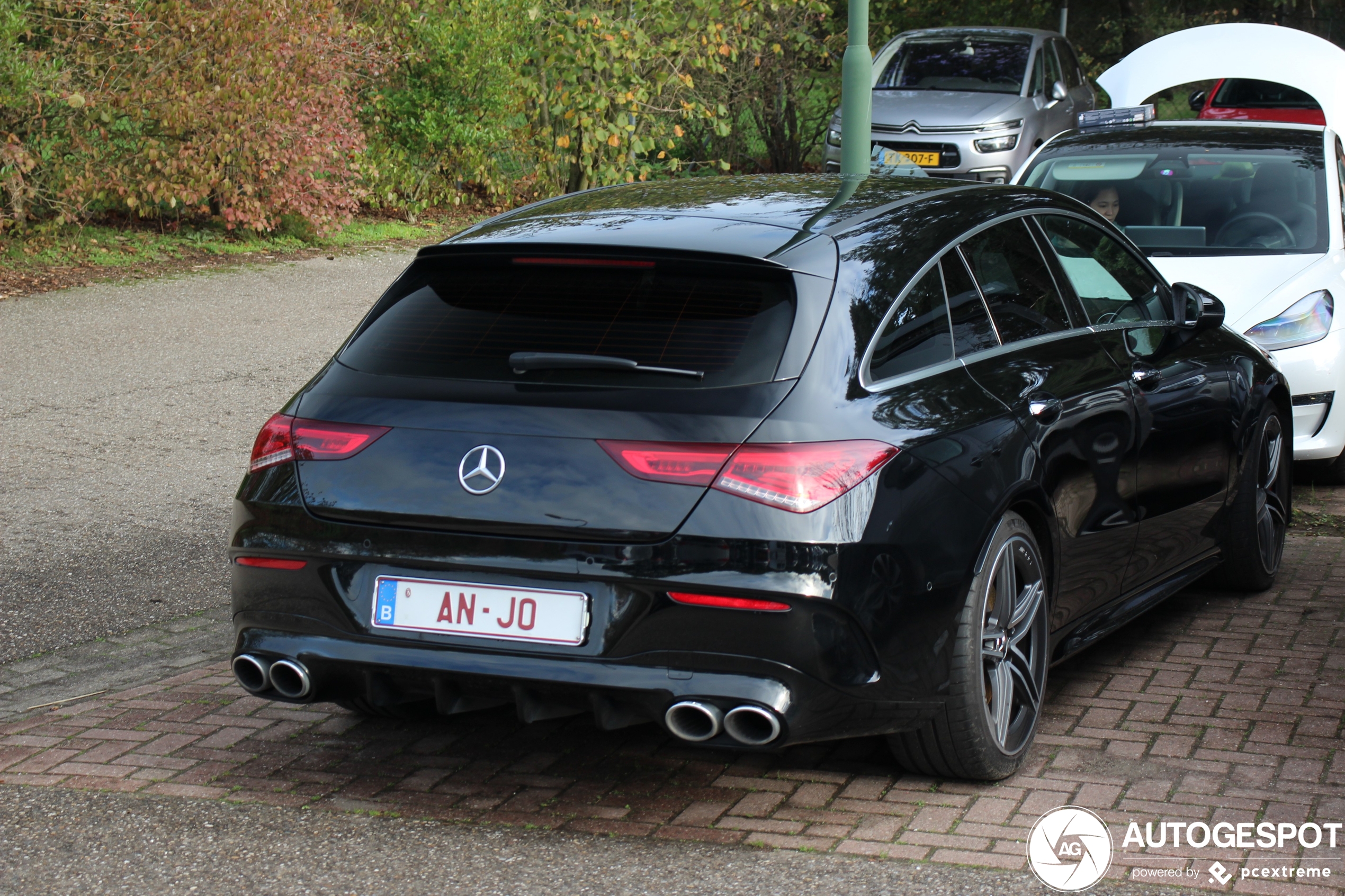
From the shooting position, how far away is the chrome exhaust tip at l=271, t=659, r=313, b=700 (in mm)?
3768

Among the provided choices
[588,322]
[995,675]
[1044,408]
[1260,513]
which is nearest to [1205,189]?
[1260,513]

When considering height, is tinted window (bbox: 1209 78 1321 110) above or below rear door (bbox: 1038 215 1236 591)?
below

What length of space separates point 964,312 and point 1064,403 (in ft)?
1.39

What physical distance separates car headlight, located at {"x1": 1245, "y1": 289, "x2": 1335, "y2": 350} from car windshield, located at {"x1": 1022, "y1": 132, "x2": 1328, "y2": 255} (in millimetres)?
473

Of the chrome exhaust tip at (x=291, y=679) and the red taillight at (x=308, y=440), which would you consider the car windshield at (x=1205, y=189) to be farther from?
the chrome exhaust tip at (x=291, y=679)

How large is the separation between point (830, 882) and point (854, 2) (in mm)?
8038

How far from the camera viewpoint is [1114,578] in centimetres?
473

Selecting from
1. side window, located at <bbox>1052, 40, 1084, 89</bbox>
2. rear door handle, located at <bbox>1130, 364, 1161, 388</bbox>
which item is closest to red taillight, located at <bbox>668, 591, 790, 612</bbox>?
rear door handle, located at <bbox>1130, 364, 1161, 388</bbox>

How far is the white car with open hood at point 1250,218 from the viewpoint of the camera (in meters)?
7.41

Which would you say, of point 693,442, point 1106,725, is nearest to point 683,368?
point 693,442

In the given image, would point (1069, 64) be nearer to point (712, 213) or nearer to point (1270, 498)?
point (1270, 498)

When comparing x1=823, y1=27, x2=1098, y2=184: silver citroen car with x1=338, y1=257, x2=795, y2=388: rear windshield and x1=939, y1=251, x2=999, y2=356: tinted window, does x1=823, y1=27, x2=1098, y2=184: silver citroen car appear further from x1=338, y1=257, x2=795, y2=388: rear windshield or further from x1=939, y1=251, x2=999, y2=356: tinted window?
x1=338, y1=257, x2=795, y2=388: rear windshield

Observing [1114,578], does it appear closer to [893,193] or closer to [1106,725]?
[1106,725]

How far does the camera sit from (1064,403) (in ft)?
14.2
